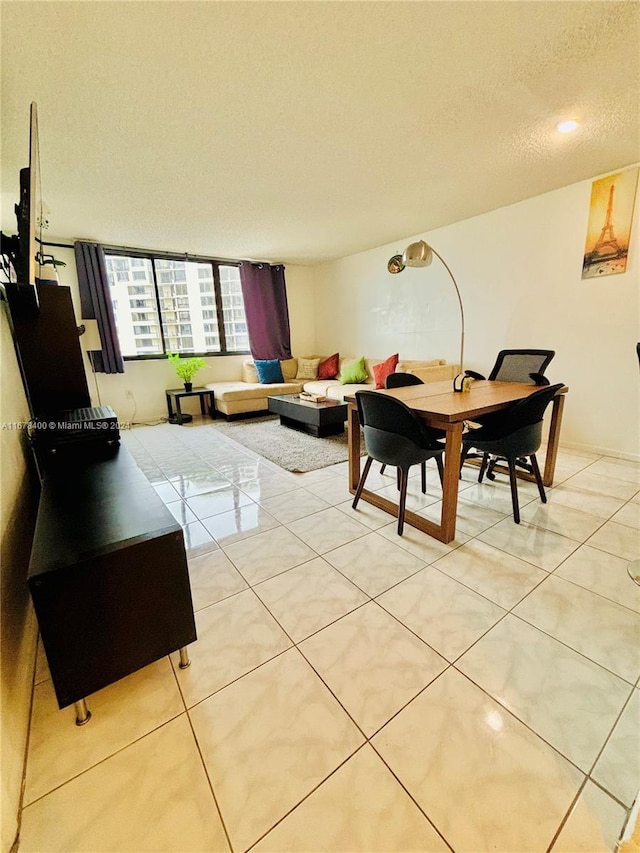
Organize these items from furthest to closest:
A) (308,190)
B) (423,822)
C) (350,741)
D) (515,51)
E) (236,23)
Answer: (308,190) → (515,51) → (236,23) → (350,741) → (423,822)

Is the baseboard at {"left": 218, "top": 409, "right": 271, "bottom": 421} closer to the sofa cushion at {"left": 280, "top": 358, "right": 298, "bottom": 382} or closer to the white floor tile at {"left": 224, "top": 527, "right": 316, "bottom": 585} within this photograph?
the sofa cushion at {"left": 280, "top": 358, "right": 298, "bottom": 382}

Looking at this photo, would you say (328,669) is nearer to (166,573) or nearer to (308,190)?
(166,573)

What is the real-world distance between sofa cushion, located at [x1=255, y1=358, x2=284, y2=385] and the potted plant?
840 mm

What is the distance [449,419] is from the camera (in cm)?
176

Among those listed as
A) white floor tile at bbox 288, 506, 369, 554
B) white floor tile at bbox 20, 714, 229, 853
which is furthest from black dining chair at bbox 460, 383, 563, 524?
white floor tile at bbox 20, 714, 229, 853

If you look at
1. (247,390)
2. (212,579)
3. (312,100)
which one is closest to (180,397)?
(247,390)

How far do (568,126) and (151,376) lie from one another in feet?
16.7

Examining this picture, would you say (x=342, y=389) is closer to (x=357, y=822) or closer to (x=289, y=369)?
(x=289, y=369)

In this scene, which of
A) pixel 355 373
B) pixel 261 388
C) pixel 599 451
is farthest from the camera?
pixel 261 388

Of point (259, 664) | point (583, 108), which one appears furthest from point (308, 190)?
point (259, 664)

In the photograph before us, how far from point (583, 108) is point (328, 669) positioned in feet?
10.4

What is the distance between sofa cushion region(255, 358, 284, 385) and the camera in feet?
17.5

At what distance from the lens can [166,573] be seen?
3.68 feet

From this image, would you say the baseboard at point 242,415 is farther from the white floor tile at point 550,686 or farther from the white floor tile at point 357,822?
the white floor tile at point 357,822
